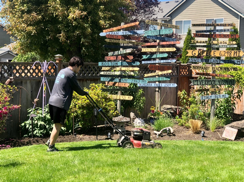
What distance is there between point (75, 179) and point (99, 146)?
2.20 meters

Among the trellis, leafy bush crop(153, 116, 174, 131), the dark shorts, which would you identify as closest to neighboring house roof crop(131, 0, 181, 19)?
the trellis

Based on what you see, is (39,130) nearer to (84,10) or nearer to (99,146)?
(99,146)

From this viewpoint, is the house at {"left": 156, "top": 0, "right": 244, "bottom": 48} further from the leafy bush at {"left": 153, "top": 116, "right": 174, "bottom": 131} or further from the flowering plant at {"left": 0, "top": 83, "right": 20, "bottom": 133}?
the flowering plant at {"left": 0, "top": 83, "right": 20, "bottom": 133}

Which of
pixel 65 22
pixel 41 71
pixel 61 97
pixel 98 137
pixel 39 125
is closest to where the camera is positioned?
pixel 61 97

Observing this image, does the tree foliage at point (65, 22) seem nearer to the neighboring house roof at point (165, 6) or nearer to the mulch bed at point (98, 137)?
the mulch bed at point (98, 137)

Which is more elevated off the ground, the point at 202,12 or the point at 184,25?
the point at 202,12

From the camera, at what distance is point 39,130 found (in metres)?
8.02

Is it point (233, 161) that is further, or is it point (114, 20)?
point (114, 20)

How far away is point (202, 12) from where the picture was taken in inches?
961

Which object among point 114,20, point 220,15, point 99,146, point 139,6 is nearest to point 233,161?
point 99,146

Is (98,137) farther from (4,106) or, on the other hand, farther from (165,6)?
(165,6)

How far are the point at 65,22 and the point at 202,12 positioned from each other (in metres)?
14.3

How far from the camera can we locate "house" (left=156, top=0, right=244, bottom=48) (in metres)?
22.9

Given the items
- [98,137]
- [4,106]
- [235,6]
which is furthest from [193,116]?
[235,6]
